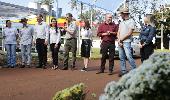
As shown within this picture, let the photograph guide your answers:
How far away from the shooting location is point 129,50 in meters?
13.4

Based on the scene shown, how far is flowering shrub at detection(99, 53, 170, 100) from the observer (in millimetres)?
3801

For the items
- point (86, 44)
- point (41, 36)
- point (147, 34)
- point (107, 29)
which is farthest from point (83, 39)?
point (147, 34)

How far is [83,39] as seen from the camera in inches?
651

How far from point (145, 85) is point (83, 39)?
12.7 m

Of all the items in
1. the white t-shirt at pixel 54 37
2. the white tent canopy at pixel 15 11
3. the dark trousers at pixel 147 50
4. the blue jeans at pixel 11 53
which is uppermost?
the white tent canopy at pixel 15 11

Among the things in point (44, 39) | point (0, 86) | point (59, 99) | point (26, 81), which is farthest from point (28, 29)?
point (59, 99)

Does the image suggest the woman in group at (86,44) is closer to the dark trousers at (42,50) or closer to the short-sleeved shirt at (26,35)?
the dark trousers at (42,50)

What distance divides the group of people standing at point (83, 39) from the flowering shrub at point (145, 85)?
8.90 meters

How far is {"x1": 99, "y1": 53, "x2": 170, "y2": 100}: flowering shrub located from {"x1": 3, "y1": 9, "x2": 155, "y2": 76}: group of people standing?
29.2 ft

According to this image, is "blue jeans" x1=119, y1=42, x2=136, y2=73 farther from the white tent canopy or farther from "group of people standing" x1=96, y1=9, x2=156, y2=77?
the white tent canopy

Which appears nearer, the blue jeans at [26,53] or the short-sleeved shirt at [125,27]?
the short-sleeved shirt at [125,27]

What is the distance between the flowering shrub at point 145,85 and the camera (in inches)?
150

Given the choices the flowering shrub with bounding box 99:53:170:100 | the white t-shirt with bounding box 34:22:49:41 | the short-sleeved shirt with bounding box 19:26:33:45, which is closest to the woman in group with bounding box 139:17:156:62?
the white t-shirt with bounding box 34:22:49:41

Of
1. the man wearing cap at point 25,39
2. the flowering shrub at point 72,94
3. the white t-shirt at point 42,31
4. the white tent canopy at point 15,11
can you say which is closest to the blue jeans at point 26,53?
the man wearing cap at point 25,39
